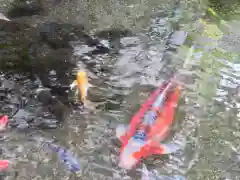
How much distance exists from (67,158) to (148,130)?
77cm

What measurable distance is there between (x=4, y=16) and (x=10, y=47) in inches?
30.6

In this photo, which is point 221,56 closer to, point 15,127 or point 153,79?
point 153,79

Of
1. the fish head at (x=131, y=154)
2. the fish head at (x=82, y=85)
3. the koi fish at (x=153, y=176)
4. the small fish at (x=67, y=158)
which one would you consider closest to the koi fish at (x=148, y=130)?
the fish head at (x=131, y=154)

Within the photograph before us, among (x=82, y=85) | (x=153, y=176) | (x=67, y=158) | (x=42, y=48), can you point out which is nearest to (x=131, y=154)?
(x=153, y=176)

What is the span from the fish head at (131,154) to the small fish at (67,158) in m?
0.39

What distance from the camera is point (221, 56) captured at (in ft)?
15.9

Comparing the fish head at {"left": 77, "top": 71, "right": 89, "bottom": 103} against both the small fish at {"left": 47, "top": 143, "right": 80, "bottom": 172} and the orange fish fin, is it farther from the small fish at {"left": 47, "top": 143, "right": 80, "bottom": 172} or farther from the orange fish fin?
the orange fish fin

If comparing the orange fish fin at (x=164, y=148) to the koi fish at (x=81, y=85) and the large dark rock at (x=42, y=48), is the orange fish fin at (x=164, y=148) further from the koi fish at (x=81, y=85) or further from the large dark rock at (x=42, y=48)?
the large dark rock at (x=42, y=48)

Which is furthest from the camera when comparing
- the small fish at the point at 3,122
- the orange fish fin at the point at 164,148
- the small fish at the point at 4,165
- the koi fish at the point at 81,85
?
the koi fish at the point at 81,85

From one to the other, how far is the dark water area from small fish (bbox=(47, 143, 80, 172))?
0.05 metres

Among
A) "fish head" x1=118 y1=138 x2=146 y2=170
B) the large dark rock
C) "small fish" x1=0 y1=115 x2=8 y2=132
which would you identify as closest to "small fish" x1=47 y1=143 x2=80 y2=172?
"fish head" x1=118 y1=138 x2=146 y2=170

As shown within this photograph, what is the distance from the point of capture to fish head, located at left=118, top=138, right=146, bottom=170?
3.27 metres

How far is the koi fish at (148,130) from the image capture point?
3291mm

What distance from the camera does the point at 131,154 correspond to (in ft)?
10.8
